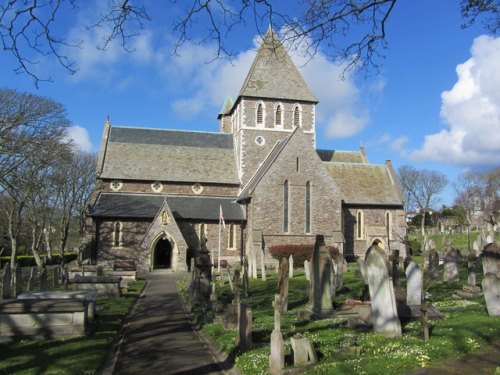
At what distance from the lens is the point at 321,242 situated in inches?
456

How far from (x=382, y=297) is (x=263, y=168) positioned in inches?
1000

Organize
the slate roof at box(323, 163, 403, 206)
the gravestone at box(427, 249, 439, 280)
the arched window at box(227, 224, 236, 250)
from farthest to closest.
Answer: the slate roof at box(323, 163, 403, 206) → the arched window at box(227, 224, 236, 250) → the gravestone at box(427, 249, 439, 280)

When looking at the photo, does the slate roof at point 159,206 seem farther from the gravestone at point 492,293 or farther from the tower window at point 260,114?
the gravestone at point 492,293

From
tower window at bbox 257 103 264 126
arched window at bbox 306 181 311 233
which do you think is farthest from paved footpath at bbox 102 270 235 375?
tower window at bbox 257 103 264 126

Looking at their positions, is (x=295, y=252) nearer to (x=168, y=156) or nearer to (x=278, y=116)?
(x=278, y=116)

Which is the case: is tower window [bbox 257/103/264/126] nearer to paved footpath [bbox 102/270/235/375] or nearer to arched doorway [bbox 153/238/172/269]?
arched doorway [bbox 153/238/172/269]

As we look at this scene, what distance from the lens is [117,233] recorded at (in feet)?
101

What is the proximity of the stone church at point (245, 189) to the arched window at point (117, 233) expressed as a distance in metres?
0.06

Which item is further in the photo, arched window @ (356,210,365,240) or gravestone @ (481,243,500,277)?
arched window @ (356,210,365,240)

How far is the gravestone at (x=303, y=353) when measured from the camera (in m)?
6.81

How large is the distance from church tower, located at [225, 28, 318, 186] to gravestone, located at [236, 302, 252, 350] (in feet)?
86.6

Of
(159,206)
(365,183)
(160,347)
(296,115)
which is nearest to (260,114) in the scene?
(296,115)

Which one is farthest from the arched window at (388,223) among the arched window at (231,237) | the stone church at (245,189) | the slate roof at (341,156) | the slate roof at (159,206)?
the arched window at (231,237)

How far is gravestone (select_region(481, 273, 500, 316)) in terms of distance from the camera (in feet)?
30.1
